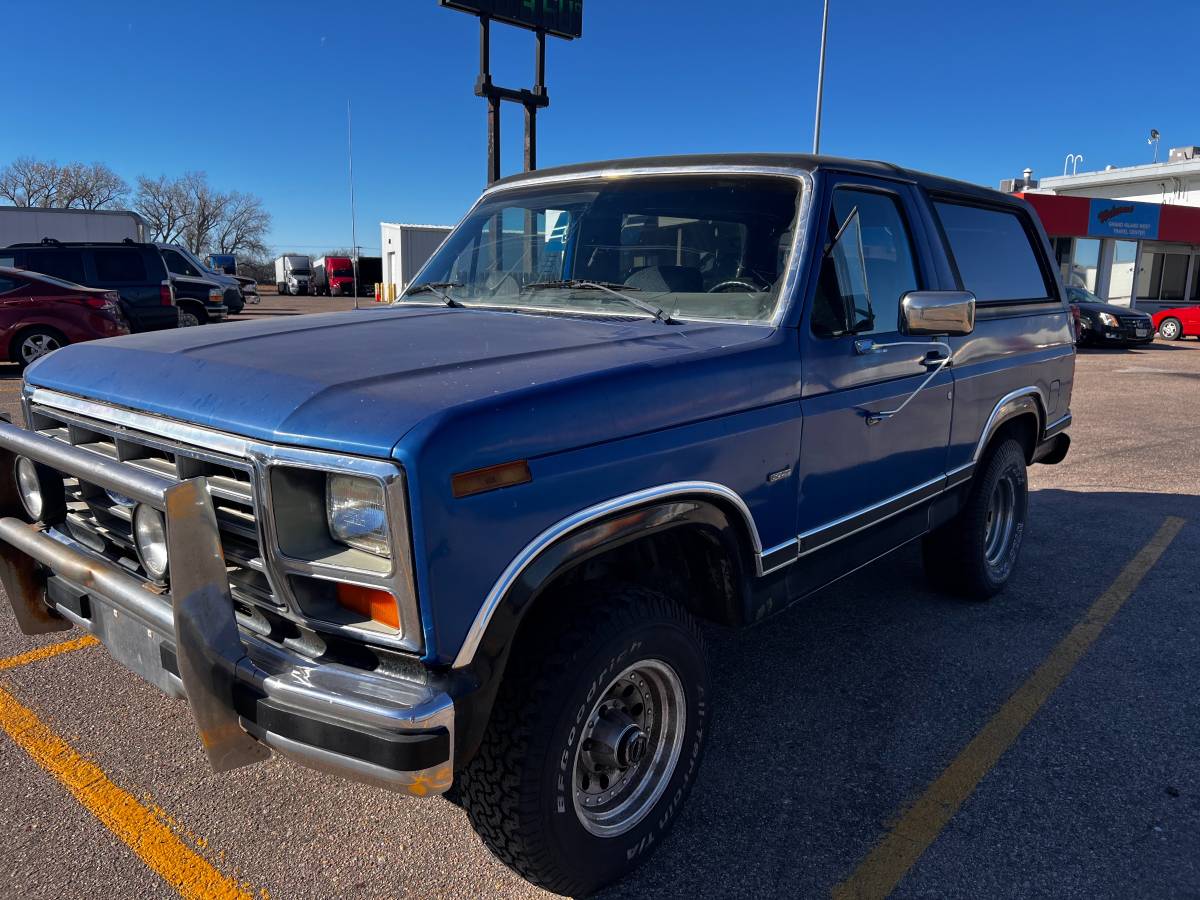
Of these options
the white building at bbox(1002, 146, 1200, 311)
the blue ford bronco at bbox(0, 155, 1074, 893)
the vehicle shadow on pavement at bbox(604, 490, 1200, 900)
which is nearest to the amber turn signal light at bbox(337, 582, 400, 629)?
the blue ford bronco at bbox(0, 155, 1074, 893)

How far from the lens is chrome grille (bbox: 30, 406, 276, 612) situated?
2.14 meters

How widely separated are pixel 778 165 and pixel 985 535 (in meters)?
2.40

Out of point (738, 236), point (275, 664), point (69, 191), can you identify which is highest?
point (69, 191)

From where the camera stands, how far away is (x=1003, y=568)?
191 inches

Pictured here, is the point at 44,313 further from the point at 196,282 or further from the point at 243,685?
the point at 243,685

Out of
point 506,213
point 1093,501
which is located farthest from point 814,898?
point 1093,501

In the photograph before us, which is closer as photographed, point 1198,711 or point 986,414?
point 1198,711

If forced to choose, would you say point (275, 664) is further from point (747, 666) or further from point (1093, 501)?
point (1093, 501)

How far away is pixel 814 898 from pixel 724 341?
162cm

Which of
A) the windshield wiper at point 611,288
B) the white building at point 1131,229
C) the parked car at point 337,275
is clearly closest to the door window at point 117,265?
the windshield wiper at point 611,288

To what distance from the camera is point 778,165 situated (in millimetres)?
3238

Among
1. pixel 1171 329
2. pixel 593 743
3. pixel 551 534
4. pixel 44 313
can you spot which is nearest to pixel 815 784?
pixel 593 743

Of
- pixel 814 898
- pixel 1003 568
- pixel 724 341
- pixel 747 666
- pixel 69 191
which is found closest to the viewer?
pixel 814 898

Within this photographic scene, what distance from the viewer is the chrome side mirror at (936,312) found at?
10.1 ft
